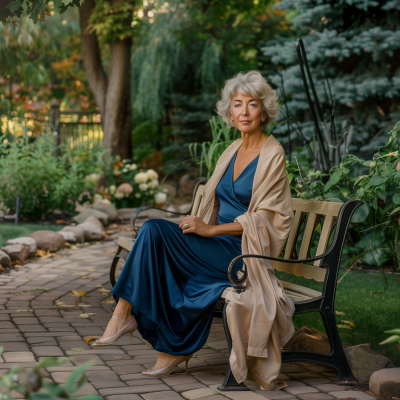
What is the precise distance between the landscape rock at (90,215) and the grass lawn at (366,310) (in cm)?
391

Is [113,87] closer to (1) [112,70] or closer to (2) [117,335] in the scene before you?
(1) [112,70]

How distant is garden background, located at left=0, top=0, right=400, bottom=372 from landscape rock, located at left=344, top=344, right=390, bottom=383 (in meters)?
0.30

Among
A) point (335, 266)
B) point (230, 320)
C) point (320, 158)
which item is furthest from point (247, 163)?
point (320, 158)

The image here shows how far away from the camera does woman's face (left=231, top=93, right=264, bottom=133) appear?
3.16 meters

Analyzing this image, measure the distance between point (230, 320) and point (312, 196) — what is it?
1.76 m

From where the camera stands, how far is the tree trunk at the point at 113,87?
35.2ft

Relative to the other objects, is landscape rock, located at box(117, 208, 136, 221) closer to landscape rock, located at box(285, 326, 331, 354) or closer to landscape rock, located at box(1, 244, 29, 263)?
landscape rock, located at box(1, 244, 29, 263)

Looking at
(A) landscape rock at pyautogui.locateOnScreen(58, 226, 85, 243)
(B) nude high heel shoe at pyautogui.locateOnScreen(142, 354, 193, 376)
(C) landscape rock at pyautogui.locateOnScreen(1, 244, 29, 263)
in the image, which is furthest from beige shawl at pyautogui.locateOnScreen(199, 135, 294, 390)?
(A) landscape rock at pyautogui.locateOnScreen(58, 226, 85, 243)

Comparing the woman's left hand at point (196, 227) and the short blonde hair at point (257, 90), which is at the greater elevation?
the short blonde hair at point (257, 90)

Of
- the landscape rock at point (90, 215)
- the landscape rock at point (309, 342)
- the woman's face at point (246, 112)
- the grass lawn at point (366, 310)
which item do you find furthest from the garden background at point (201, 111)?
the woman's face at point (246, 112)

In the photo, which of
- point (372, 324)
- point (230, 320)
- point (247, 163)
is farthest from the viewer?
point (372, 324)

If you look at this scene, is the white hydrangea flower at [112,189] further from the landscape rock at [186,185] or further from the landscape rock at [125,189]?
the landscape rock at [186,185]

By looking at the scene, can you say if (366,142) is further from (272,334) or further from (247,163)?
(272,334)

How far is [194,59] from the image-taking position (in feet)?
48.8
